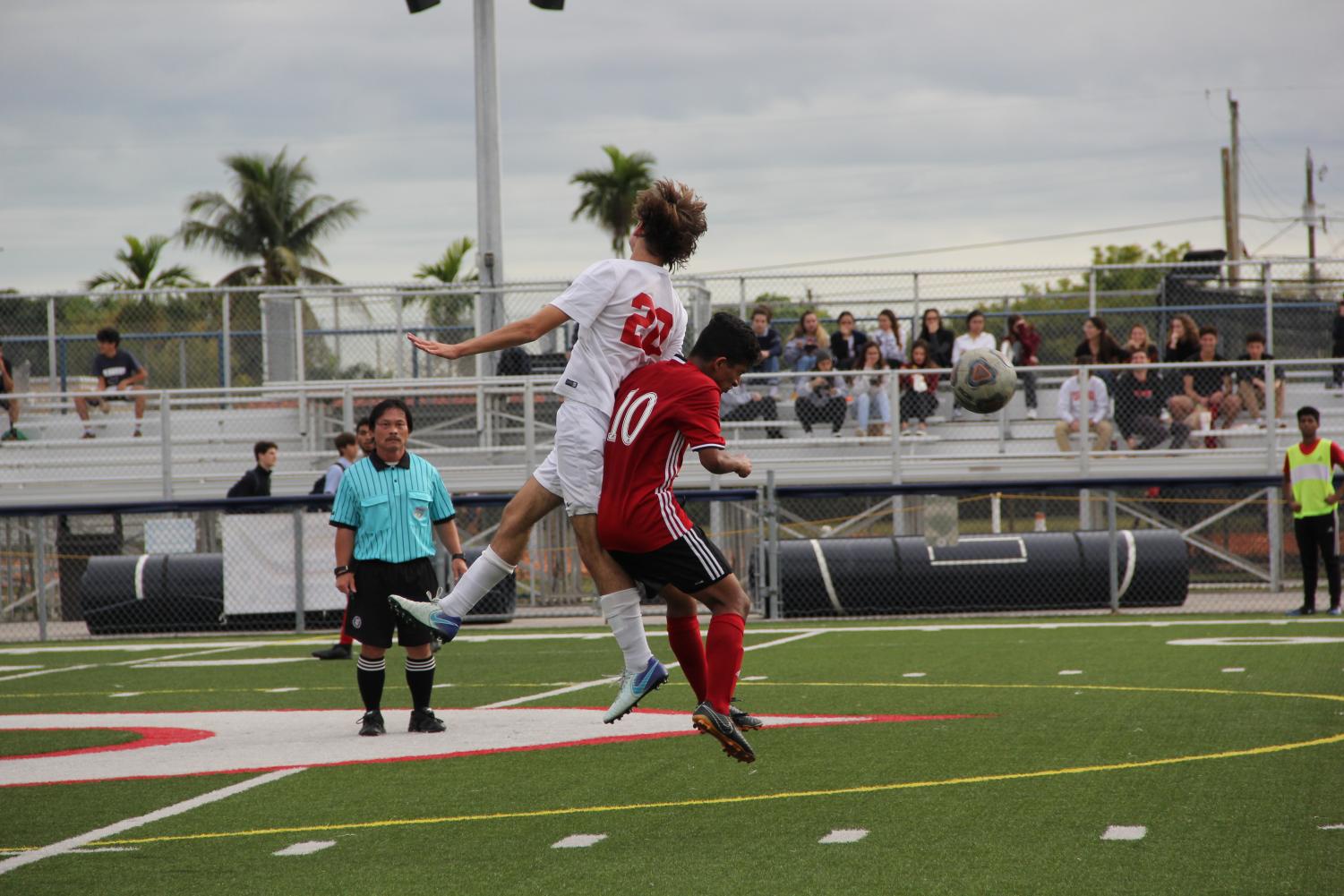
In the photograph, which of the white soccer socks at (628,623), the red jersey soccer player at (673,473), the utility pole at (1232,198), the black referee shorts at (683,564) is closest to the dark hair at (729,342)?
the red jersey soccer player at (673,473)

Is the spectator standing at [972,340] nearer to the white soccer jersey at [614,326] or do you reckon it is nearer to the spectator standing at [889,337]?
the spectator standing at [889,337]

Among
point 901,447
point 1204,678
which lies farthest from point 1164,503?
point 1204,678

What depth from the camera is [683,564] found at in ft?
20.6

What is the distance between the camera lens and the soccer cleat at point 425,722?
28.8 ft

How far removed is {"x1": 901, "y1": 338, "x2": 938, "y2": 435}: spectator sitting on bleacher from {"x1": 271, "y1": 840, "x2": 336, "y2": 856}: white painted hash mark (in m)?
13.1

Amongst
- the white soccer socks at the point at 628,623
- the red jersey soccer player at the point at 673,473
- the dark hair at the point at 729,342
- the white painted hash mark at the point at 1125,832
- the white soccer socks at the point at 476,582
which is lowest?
the white painted hash mark at the point at 1125,832

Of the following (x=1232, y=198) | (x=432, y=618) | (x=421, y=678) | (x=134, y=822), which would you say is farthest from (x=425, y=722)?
(x=1232, y=198)

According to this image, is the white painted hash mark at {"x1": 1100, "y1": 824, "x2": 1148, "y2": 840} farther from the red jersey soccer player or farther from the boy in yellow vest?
the boy in yellow vest

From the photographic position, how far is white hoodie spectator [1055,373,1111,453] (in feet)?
58.2

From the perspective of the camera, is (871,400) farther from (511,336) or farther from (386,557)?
(511,336)

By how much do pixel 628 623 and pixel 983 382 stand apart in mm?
3448

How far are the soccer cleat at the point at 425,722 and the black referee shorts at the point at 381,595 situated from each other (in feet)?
A: 1.37

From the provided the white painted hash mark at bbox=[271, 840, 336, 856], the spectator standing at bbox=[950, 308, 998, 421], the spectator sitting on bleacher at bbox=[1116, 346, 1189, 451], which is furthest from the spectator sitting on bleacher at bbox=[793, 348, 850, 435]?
the white painted hash mark at bbox=[271, 840, 336, 856]

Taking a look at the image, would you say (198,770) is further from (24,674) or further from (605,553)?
(24,674)
